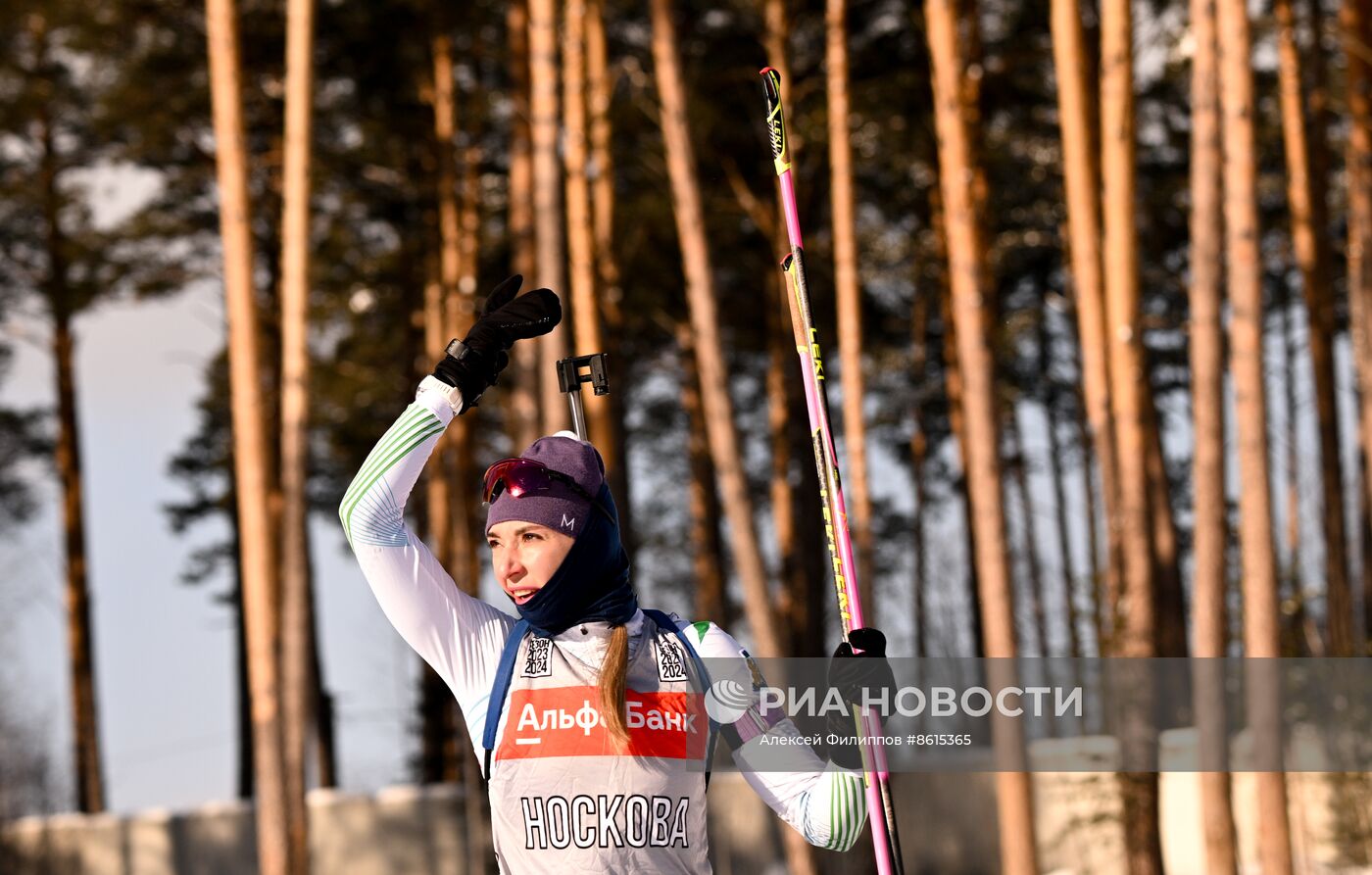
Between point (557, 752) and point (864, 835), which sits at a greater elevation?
point (557, 752)

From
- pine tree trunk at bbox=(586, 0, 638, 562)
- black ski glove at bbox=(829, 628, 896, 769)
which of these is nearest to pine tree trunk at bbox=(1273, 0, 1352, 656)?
pine tree trunk at bbox=(586, 0, 638, 562)

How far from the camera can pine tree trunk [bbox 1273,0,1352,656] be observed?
1972cm

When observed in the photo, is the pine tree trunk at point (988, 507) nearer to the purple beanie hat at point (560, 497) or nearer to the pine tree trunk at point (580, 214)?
the pine tree trunk at point (580, 214)

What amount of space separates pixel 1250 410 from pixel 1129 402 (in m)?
2.10

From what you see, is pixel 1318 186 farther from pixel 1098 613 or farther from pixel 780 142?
pixel 780 142

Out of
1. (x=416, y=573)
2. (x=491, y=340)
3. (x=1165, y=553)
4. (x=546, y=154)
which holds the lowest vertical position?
(x=416, y=573)

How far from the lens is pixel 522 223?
1522 cm

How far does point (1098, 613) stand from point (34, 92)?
49.0 feet

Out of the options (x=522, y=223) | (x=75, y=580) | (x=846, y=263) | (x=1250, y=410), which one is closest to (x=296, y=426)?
(x=522, y=223)

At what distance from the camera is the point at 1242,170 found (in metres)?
10.3

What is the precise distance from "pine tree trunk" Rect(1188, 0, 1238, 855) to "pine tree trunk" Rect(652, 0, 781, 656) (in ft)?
12.6

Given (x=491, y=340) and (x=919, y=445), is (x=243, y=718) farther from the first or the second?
(x=491, y=340)

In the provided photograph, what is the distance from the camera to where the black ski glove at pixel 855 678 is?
347cm

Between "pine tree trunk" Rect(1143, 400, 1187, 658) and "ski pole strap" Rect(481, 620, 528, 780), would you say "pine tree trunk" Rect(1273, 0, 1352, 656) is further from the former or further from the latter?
"ski pole strap" Rect(481, 620, 528, 780)
